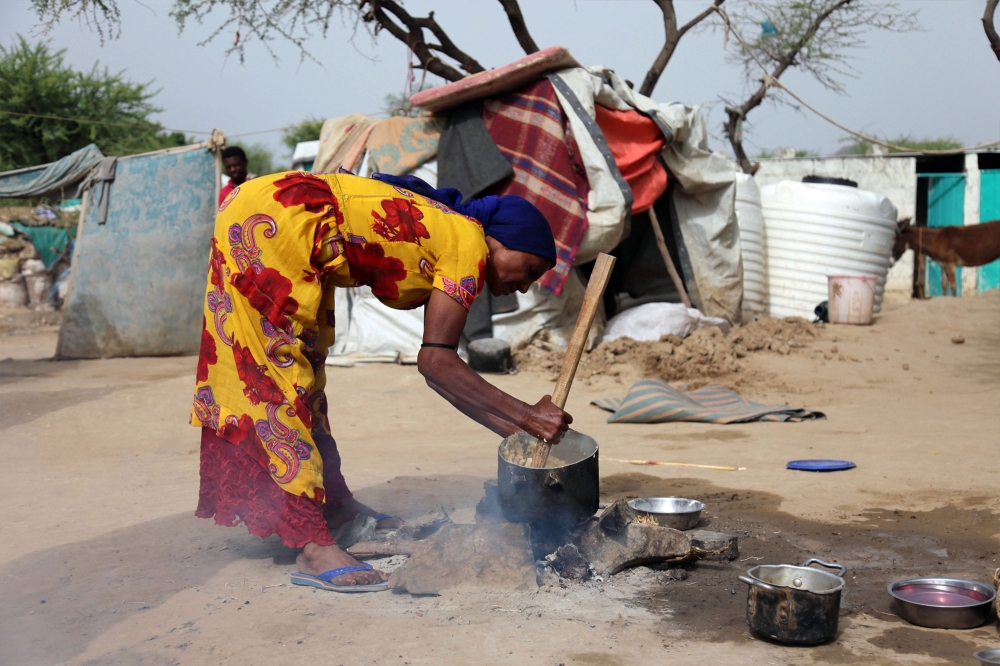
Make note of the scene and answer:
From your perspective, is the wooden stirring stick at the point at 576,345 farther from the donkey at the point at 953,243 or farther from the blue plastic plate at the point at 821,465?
the donkey at the point at 953,243

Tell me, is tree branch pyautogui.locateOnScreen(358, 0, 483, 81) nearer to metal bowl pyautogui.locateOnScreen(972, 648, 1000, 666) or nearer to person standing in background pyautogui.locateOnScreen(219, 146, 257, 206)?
person standing in background pyautogui.locateOnScreen(219, 146, 257, 206)

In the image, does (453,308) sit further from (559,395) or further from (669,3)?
(669,3)

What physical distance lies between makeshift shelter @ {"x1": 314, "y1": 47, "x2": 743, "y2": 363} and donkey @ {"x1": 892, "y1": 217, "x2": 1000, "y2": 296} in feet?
20.7

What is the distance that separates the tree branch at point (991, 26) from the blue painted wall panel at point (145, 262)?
6591mm

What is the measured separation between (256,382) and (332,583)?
0.64m

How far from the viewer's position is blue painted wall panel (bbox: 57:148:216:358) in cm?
791

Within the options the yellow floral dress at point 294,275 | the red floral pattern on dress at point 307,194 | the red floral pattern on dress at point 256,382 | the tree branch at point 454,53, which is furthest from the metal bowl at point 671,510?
the tree branch at point 454,53

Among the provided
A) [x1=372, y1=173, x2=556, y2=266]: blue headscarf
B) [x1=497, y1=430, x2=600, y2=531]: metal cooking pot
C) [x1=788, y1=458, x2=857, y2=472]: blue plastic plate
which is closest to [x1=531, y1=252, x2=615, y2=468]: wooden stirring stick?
[x1=497, y1=430, x2=600, y2=531]: metal cooking pot

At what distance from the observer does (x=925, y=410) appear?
5.39 metres

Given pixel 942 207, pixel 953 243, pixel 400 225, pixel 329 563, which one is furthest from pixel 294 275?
pixel 942 207

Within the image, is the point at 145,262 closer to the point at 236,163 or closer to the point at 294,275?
the point at 236,163

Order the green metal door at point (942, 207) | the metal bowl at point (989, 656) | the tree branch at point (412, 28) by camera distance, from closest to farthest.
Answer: the metal bowl at point (989, 656) < the tree branch at point (412, 28) < the green metal door at point (942, 207)

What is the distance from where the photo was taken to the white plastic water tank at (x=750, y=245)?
27.7 ft

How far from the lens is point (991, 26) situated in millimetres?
3775
